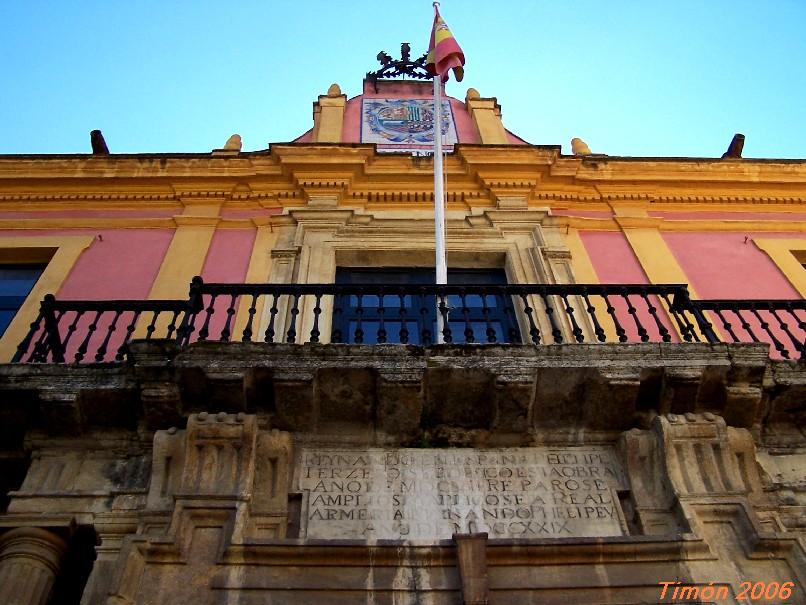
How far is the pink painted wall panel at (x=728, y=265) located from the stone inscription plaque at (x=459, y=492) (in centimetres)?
344

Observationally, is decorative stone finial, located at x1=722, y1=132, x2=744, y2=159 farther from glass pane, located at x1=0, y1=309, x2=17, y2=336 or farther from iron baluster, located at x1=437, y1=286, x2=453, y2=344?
glass pane, located at x1=0, y1=309, x2=17, y2=336

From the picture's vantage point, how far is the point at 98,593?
4.96 meters

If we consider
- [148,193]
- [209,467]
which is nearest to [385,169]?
[148,193]

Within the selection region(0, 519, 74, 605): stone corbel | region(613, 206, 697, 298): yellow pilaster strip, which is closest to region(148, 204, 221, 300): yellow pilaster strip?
region(0, 519, 74, 605): stone corbel

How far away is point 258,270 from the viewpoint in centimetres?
857

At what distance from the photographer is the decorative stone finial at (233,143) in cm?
1115

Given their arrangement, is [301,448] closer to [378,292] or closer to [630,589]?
[378,292]

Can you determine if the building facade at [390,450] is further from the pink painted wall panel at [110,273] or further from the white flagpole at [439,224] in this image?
the white flagpole at [439,224]

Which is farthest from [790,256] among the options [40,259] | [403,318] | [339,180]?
[40,259]

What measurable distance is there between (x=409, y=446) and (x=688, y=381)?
2.16 meters

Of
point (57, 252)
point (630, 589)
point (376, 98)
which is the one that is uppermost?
point (376, 98)

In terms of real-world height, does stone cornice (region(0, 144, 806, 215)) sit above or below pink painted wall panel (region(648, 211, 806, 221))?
above

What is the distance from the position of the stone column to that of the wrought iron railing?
1.45m

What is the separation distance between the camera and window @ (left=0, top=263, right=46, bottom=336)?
27.3 feet
